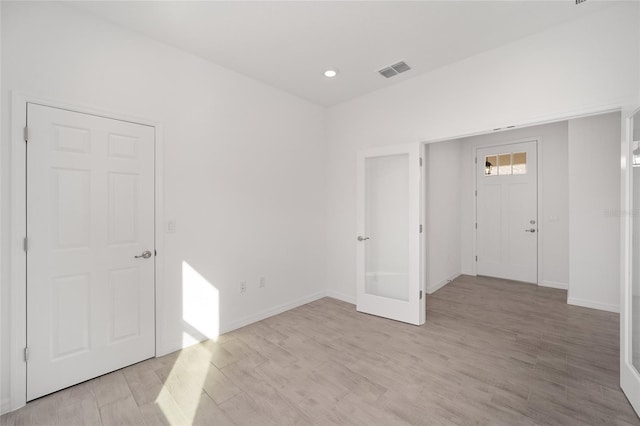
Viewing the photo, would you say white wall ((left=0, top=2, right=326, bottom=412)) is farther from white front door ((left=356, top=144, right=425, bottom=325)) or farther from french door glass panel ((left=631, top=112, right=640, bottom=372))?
french door glass panel ((left=631, top=112, right=640, bottom=372))

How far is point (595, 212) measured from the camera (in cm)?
384

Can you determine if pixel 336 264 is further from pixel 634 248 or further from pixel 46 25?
pixel 46 25

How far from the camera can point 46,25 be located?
7.06ft

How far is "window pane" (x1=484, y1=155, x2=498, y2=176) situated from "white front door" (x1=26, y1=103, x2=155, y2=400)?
5636 millimetres

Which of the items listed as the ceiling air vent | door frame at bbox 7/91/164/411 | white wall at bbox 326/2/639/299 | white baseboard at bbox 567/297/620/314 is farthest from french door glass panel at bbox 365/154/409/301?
door frame at bbox 7/91/164/411

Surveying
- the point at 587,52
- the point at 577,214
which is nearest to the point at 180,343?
the point at 587,52

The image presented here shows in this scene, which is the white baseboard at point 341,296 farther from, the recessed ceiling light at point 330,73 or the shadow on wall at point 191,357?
the recessed ceiling light at point 330,73

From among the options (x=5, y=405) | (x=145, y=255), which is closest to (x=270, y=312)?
(x=145, y=255)

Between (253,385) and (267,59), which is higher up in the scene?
(267,59)

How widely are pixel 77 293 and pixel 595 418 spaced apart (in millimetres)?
3865

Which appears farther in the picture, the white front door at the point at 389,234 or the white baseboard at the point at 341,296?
the white baseboard at the point at 341,296

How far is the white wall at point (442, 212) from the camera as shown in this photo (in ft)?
15.5

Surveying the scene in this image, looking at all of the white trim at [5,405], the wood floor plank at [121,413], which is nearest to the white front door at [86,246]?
the white trim at [5,405]

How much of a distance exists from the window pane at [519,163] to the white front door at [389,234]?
2.98m
